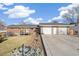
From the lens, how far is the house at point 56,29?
12.7 ft

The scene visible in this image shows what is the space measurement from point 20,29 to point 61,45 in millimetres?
689

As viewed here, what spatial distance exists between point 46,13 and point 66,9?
0.32m

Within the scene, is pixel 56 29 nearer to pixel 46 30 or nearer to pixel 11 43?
pixel 46 30

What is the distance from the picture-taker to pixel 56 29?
12.7 feet

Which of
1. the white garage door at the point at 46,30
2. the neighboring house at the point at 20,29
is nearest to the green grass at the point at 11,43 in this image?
the neighboring house at the point at 20,29

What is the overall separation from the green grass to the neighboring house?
8cm

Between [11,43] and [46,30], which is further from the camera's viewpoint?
[46,30]

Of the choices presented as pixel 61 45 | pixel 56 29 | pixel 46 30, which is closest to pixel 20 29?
pixel 46 30

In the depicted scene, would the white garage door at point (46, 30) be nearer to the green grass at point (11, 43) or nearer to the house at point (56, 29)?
the house at point (56, 29)

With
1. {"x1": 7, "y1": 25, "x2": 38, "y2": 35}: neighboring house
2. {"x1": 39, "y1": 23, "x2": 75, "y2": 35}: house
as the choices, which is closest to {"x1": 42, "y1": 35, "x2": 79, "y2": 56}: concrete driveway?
{"x1": 39, "y1": 23, "x2": 75, "y2": 35}: house

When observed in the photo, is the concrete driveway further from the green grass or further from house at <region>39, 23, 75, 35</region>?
the green grass

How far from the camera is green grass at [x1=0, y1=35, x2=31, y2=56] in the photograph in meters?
3.78

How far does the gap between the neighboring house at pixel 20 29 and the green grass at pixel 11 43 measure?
0.26 feet

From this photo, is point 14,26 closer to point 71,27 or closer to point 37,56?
point 37,56
